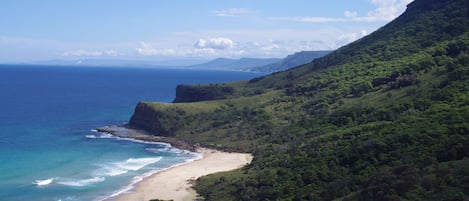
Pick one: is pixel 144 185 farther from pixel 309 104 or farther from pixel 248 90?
pixel 248 90

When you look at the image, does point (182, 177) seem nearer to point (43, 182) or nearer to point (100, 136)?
point (43, 182)

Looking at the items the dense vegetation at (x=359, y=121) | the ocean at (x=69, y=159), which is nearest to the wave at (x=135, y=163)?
the ocean at (x=69, y=159)

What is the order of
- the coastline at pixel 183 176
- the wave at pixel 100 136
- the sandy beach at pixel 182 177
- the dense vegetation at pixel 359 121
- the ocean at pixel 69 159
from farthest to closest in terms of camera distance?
the wave at pixel 100 136 → the ocean at pixel 69 159 → the coastline at pixel 183 176 → the sandy beach at pixel 182 177 → the dense vegetation at pixel 359 121

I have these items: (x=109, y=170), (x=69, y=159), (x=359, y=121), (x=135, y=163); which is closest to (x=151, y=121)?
(x=69, y=159)

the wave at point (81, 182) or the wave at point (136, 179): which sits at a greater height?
the wave at point (81, 182)

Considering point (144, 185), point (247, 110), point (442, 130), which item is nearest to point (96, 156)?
point (144, 185)

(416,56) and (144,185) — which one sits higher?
(416,56)

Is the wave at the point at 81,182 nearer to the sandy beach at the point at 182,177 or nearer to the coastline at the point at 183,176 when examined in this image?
the coastline at the point at 183,176

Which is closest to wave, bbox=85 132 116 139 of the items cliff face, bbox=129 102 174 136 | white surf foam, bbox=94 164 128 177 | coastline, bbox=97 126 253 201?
cliff face, bbox=129 102 174 136
